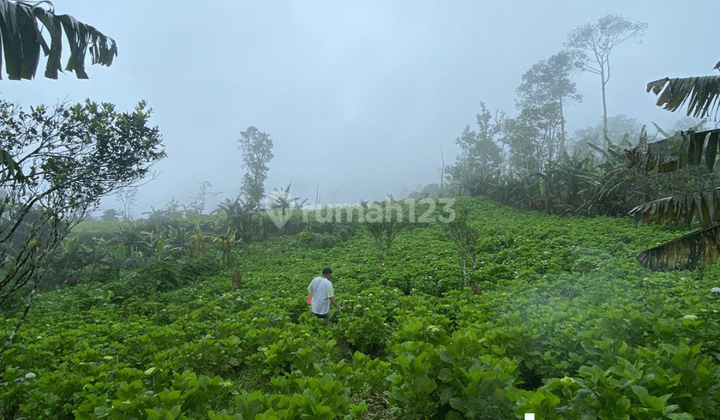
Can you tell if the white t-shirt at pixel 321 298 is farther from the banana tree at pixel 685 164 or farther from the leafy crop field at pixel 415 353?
the banana tree at pixel 685 164

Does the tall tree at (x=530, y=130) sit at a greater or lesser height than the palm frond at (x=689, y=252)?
greater

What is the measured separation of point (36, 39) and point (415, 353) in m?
4.97

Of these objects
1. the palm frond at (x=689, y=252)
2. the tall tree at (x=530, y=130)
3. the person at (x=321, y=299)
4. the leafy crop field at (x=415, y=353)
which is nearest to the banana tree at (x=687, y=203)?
the palm frond at (x=689, y=252)

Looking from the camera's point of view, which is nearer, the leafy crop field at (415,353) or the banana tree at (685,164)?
the leafy crop field at (415,353)

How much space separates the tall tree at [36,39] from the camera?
374 cm

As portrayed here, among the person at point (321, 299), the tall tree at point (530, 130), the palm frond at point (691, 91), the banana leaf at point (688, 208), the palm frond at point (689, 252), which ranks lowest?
the person at point (321, 299)

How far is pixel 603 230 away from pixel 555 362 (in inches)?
378

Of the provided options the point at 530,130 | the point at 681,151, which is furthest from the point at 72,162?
the point at 530,130

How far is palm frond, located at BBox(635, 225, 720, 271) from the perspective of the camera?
4.04 m

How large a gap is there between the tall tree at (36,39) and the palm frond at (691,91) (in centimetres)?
709

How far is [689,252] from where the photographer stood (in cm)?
414

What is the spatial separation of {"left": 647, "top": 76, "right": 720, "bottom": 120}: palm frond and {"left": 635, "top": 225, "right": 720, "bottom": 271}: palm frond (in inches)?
55.7

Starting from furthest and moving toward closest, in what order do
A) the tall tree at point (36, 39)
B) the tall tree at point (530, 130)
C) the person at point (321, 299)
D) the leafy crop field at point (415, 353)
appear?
1. the tall tree at point (530, 130)
2. the person at point (321, 299)
3. the tall tree at point (36, 39)
4. the leafy crop field at point (415, 353)

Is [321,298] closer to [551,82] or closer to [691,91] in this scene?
[691,91]
